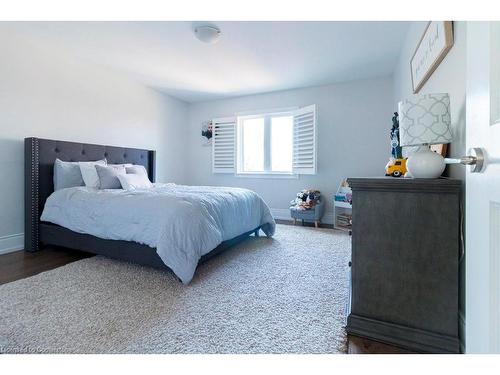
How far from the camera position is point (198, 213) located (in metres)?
2.02

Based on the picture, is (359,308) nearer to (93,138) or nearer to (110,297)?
(110,297)

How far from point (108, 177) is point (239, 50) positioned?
2.13m

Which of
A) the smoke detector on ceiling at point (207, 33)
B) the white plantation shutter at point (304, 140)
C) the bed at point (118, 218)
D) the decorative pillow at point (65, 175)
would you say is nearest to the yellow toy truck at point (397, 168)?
the bed at point (118, 218)

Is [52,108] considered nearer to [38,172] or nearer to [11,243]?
[38,172]

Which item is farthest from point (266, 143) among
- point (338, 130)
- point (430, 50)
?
point (430, 50)

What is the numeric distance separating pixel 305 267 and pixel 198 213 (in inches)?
42.2

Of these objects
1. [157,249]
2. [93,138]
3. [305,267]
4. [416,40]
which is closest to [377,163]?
[416,40]

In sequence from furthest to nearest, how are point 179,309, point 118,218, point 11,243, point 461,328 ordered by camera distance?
point 11,243 < point 118,218 < point 179,309 < point 461,328

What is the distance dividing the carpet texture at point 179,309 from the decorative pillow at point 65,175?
1.00 metres

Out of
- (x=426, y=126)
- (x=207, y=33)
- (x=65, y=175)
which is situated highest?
(x=207, y=33)

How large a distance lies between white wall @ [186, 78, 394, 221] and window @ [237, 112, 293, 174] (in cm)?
20

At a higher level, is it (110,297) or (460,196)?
(460,196)

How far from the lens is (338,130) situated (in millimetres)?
4121
